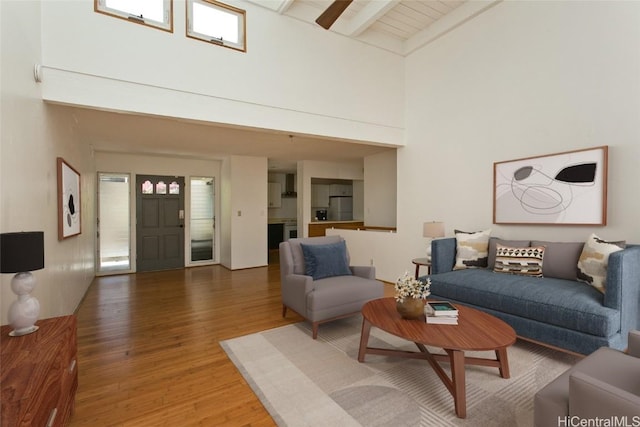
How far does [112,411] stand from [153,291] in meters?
3.23

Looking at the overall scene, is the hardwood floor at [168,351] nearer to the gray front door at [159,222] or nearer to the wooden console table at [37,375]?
the wooden console table at [37,375]

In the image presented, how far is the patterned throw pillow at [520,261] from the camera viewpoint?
307 cm

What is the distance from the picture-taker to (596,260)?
2.60 meters

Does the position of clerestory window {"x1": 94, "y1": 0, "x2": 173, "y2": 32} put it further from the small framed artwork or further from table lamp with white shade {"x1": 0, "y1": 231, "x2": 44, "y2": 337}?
table lamp with white shade {"x1": 0, "y1": 231, "x2": 44, "y2": 337}

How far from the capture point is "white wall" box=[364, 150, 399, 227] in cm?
612

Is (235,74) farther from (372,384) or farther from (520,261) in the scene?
(520,261)

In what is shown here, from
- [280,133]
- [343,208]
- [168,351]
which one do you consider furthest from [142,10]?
[343,208]

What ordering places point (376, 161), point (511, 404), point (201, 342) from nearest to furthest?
1. point (511, 404)
2. point (201, 342)
3. point (376, 161)

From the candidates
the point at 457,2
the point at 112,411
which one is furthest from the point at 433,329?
the point at 457,2

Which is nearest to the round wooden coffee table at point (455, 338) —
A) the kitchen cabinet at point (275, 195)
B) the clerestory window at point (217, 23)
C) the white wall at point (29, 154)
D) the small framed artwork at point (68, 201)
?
the white wall at point (29, 154)

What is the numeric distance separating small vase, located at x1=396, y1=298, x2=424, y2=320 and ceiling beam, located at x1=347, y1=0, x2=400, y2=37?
11.1 ft

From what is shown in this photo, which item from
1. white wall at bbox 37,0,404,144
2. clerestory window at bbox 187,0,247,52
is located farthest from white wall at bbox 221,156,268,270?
clerestory window at bbox 187,0,247,52

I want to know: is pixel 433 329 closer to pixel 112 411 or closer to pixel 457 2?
pixel 112 411

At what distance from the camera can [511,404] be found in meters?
1.90
